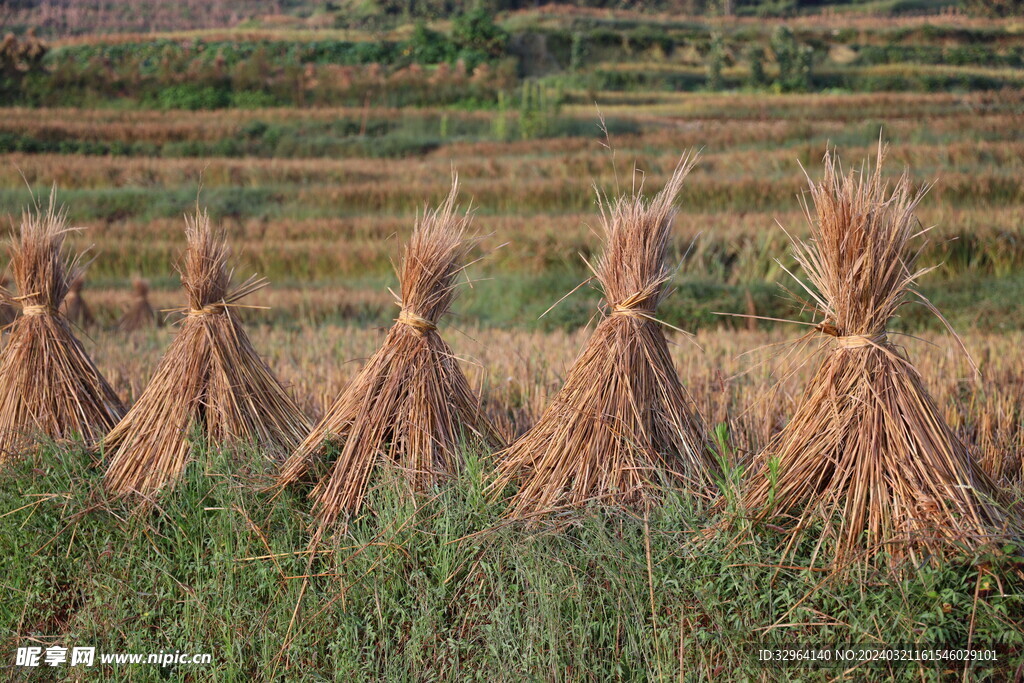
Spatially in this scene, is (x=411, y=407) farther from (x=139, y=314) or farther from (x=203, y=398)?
(x=139, y=314)

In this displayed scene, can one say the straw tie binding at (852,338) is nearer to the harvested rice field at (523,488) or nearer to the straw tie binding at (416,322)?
the harvested rice field at (523,488)

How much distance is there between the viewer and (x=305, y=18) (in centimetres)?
4694

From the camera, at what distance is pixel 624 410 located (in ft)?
10.9

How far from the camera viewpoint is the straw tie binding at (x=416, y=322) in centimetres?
362

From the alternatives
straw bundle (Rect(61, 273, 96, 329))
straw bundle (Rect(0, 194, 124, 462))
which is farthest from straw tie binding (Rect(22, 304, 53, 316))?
straw bundle (Rect(61, 273, 96, 329))

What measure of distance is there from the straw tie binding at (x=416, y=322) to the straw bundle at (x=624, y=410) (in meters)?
0.62

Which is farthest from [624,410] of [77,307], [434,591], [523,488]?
[77,307]

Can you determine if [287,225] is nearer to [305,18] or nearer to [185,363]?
[185,363]

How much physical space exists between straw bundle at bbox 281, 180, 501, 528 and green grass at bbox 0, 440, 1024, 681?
0.45 feet

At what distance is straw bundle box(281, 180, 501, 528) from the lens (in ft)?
11.6

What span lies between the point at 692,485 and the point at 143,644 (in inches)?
85.2

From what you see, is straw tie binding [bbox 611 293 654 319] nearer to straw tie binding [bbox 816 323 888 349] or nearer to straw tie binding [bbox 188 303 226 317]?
straw tie binding [bbox 816 323 888 349]

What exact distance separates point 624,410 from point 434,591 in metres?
0.95

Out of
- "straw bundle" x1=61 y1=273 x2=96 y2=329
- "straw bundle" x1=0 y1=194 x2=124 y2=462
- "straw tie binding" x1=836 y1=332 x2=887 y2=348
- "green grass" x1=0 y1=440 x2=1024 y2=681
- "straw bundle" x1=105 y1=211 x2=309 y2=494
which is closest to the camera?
"green grass" x1=0 y1=440 x2=1024 y2=681
